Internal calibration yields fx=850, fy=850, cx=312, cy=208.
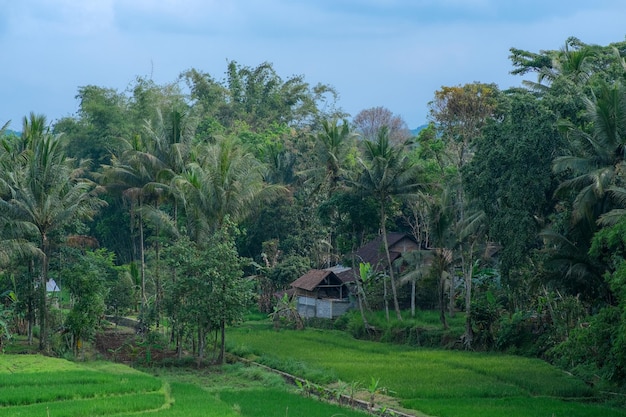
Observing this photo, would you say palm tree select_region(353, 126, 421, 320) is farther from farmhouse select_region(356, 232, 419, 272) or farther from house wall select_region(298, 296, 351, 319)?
farmhouse select_region(356, 232, 419, 272)

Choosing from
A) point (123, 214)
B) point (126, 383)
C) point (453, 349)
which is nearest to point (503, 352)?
point (453, 349)

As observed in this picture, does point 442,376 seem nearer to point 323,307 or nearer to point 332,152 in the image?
point 323,307

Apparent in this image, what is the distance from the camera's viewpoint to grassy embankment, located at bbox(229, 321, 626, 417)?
1928cm

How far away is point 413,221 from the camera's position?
48.2m

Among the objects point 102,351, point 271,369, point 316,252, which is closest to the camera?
point 271,369

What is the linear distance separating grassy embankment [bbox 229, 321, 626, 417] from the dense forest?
0.97 meters

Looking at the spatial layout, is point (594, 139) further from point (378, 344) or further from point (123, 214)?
point (123, 214)

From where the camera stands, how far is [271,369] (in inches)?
1032

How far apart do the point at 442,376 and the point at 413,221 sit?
25.0 metres

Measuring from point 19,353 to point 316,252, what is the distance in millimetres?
20044

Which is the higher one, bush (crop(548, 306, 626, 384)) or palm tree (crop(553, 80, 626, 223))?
palm tree (crop(553, 80, 626, 223))

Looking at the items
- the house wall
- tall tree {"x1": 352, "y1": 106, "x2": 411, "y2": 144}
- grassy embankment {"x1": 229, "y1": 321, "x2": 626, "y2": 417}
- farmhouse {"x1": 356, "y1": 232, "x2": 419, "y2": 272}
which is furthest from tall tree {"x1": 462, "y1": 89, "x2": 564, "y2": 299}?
tall tree {"x1": 352, "y1": 106, "x2": 411, "y2": 144}

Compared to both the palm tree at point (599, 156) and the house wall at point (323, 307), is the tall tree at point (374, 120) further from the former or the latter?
the palm tree at point (599, 156)

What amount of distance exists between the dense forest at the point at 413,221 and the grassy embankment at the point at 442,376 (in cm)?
97
